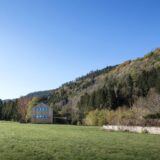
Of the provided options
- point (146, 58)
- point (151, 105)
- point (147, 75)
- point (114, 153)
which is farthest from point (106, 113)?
point (146, 58)

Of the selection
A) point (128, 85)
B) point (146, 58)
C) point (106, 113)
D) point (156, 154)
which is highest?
point (146, 58)

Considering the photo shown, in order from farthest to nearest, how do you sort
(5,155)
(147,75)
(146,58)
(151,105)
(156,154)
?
1. (146,58)
2. (147,75)
3. (151,105)
4. (156,154)
5. (5,155)

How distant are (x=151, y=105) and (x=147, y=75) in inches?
1609

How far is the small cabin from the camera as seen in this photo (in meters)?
92.3

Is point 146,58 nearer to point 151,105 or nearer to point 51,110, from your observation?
point 51,110

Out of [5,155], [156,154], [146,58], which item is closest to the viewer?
[5,155]

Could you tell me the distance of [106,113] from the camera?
63.5 metres

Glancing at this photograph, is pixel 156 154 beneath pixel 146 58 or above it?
beneath

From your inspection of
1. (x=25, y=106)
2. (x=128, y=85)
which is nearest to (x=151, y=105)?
(x=128, y=85)

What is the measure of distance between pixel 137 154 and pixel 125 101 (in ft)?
269

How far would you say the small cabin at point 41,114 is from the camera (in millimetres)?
92325

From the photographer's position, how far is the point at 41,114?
9544cm

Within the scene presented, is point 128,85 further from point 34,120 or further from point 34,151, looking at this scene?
point 34,151

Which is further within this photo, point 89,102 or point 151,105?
point 89,102
